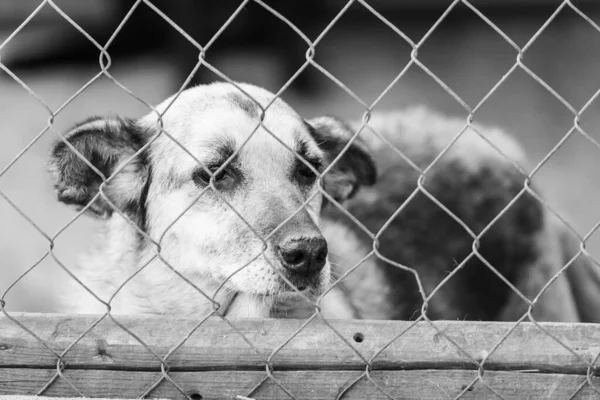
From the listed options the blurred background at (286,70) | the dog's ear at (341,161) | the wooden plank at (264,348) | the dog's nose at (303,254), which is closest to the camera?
the wooden plank at (264,348)

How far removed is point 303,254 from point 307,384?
0.47 m

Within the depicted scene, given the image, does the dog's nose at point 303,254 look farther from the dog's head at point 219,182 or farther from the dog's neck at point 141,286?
the dog's neck at point 141,286

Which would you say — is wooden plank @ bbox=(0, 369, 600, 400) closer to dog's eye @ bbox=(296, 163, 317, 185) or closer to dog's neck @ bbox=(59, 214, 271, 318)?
dog's neck @ bbox=(59, 214, 271, 318)

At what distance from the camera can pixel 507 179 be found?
5.23m

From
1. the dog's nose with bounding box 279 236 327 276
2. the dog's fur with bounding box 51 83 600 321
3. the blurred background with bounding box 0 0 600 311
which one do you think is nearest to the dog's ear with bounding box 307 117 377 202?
the dog's fur with bounding box 51 83 600 321

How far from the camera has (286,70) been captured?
5949 millimetres

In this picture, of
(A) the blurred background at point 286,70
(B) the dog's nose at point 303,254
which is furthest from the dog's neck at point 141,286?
(A) the blurred background at point 286,70

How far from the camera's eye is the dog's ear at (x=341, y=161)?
150 inches

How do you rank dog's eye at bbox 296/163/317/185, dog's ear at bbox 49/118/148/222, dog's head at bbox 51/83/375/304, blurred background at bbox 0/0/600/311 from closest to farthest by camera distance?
dog's head at bbox 51/83/375/304 < dog's ear at bbox 49/118/148/222 < dog's eye at bbox 296/163/317/185 < blurred background at bbox 0/0/600/311

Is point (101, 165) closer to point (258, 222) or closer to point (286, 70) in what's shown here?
point (258, 222)

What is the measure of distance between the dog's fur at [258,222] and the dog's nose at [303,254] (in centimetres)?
4

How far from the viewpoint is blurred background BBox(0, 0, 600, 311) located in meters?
5.64

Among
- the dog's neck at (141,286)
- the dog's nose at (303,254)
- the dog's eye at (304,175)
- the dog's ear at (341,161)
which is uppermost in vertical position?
the dog's ear at (341,161)

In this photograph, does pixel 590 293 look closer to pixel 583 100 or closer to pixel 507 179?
pixel 507 179
